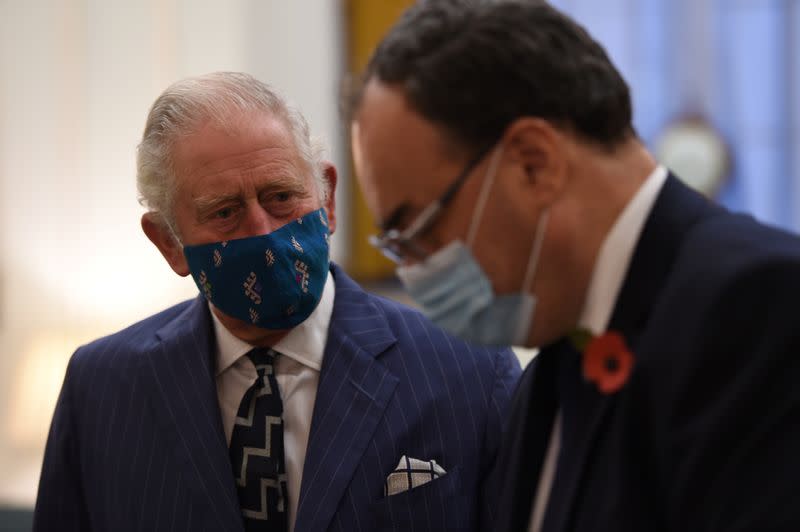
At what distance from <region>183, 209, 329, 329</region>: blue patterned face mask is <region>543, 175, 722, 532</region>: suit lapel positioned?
0.71 metres

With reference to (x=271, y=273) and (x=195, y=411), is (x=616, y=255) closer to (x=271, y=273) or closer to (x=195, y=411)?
(x=271, y=273)

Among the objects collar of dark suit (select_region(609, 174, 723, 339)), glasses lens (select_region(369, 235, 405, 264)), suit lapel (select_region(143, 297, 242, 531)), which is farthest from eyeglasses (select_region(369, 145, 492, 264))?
suit lapel (select_region(143, 297, 242, 531))

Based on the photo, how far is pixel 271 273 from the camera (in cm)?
167

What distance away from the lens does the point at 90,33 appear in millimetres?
3898

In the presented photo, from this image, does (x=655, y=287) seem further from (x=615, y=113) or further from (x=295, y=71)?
(x=295, y=71)

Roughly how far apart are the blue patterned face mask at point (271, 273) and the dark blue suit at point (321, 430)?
0.46 ft

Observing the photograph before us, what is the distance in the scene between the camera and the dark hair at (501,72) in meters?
1.10

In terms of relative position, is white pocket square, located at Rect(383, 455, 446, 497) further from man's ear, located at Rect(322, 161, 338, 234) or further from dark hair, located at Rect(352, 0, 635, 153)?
dark hair, located at Rect(352, 0, 635, 153)

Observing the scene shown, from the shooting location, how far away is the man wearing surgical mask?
95 centimetres

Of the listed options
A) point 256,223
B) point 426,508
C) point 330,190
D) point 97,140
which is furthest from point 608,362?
point 97,140

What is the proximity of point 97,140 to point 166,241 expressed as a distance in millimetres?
2279

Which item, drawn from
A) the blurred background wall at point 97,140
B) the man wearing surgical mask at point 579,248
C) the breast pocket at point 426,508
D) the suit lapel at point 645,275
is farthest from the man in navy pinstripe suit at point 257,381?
the blurred background wall at point 97,140

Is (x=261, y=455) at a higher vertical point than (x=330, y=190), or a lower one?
lower

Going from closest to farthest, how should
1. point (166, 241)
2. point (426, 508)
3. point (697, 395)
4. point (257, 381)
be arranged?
point (697, 395) < point (426, 508) < point (257, 381) < point (166, 241)
